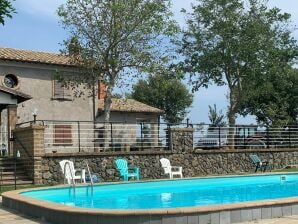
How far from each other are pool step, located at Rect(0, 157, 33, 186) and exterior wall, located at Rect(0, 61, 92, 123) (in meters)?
9.45

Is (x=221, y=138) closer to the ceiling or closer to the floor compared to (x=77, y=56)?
closer to the floor

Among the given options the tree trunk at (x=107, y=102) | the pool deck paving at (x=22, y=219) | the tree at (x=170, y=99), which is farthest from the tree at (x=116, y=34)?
the tree at (x=170, y=99)

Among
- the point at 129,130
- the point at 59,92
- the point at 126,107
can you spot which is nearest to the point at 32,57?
the point at 59,92

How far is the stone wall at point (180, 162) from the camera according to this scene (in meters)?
18.8

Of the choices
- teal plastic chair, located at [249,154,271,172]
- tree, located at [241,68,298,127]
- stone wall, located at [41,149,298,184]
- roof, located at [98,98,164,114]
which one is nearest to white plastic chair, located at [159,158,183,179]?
stone wall, located at [41,149,298,184]

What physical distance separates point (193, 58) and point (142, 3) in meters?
7.46

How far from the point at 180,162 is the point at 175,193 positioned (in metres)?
6.60

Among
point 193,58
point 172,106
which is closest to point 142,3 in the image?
point 193,58

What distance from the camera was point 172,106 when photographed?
204ft

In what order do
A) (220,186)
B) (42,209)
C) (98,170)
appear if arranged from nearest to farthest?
(42,209) < (220,186) < (98,170)

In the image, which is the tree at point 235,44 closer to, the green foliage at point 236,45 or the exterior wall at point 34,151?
the green foliage at point 236,45

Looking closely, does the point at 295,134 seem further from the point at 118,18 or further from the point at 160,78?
the point at 118,18

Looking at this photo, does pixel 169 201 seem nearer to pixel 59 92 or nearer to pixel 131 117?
pixel 59 92

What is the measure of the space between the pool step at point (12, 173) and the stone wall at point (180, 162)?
743 millimetres
